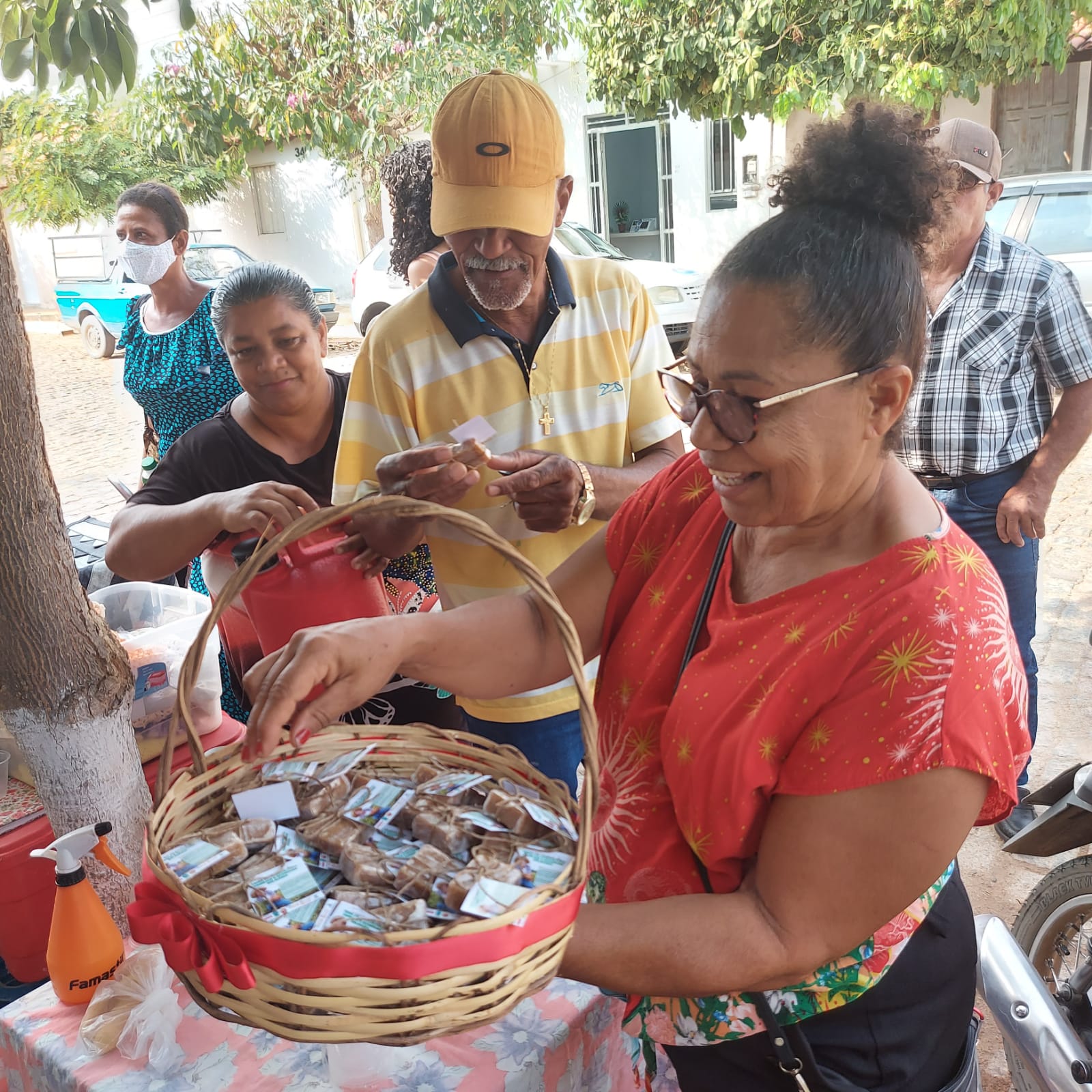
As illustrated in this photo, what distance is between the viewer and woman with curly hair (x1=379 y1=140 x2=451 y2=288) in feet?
9.94

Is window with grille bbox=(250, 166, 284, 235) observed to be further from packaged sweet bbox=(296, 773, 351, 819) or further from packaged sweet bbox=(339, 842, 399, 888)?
packaged sweet bbox=(339, 842, 399, 888)

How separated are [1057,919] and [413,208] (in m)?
2.70

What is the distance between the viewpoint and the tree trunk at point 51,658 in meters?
1.58

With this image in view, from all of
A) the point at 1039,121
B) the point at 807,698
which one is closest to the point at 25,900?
the point at 807,698

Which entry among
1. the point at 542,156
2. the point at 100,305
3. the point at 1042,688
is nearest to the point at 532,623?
the point at 542,156

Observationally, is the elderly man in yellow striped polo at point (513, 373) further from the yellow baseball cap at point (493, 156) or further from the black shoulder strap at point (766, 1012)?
the black shoulder strap at point (766, 1012)

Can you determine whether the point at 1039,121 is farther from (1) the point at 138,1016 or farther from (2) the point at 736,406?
(1) the point at 138,1016

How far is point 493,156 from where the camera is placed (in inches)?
72.3

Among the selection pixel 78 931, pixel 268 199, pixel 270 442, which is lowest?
pixel 78 931

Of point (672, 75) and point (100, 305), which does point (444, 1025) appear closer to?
point (672, 75)

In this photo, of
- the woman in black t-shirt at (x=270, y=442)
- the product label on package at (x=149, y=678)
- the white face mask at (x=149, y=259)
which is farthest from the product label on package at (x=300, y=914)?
the white face mask at (x=149, y=259)

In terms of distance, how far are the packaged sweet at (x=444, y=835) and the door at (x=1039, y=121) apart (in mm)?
12403

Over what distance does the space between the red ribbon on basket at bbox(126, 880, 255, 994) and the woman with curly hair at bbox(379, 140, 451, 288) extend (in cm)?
245

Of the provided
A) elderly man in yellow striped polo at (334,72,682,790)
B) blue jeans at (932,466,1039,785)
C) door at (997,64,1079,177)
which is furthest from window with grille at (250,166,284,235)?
elderly man in yellow striped polo at (334,72,682,790)
